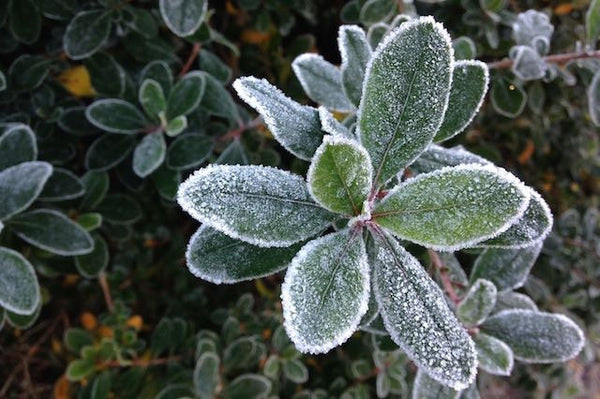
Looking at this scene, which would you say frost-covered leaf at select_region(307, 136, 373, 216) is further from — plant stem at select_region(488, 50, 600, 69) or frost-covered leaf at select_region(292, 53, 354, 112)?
plant stem at select_region(488, 50, 600, 69)

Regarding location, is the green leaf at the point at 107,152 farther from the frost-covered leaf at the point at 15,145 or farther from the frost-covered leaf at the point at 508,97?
the frost-covered leaf at the point at 508,97

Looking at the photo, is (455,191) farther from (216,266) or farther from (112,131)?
(112,131)

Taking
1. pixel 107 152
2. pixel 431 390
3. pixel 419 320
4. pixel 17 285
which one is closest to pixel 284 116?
pixel 419 320

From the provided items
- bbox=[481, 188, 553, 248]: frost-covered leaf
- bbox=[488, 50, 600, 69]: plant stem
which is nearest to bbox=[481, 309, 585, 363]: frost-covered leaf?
bbox=[481, 188, 553, 248]: frost-covered leaf

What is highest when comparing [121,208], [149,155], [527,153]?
[149,155]

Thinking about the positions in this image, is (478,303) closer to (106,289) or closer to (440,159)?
(440,159)

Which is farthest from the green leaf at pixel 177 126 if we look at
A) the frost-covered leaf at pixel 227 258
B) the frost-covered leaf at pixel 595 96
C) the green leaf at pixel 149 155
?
the frost-covered leaf at pixel 595 96
